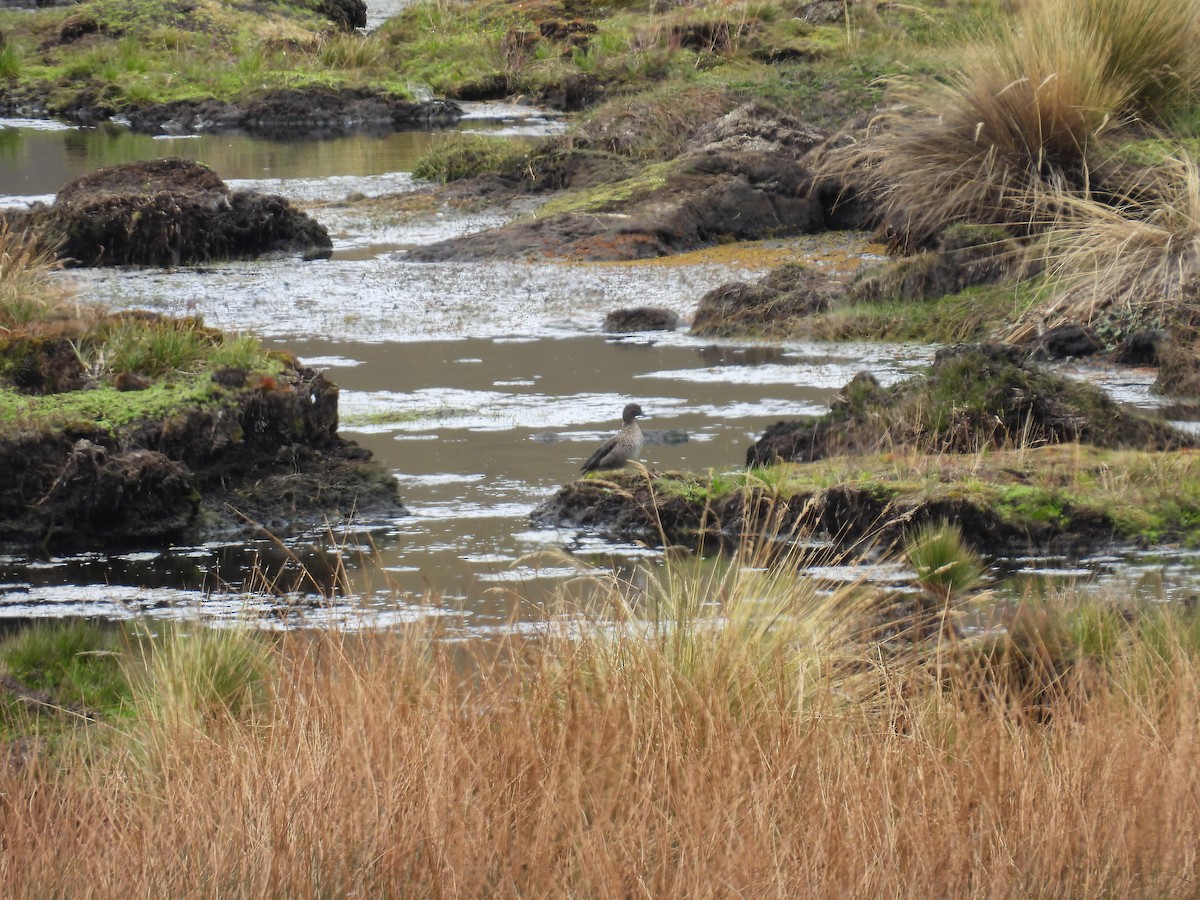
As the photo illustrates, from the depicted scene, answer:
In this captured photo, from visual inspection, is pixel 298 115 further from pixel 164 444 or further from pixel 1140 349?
pixel 164 444

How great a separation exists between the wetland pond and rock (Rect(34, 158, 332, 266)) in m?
0.45

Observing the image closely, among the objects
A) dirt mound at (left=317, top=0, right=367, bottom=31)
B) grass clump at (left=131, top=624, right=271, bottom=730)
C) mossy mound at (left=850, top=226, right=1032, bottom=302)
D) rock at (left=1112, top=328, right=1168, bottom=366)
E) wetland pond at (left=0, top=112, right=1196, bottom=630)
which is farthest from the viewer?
dirt mound at (left=317, top=0, right=367, bottom=31)

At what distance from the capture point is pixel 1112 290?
11008mm

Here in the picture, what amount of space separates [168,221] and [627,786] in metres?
12.7

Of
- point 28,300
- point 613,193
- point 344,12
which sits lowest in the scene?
point 28,300

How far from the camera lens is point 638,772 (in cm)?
381

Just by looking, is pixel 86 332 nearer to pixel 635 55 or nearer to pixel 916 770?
pixel 916 770

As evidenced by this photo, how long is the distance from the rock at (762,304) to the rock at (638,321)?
247 millimetres

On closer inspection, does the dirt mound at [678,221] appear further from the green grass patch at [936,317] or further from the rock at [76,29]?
the rock at [76,29]

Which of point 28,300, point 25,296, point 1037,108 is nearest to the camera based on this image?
point 28,300

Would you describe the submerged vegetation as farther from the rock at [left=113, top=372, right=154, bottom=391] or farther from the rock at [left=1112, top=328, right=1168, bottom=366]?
the rock at [left=1112, top=328, right=1168, bottom=366]

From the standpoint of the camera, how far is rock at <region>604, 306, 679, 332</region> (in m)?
12.5

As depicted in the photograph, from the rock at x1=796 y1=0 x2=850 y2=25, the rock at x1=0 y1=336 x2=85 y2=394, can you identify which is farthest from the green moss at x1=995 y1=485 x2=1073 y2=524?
the rock at x1=796 y1=0 x2=850 y2=25

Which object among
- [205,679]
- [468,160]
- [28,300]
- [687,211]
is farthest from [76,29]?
[205,679]
